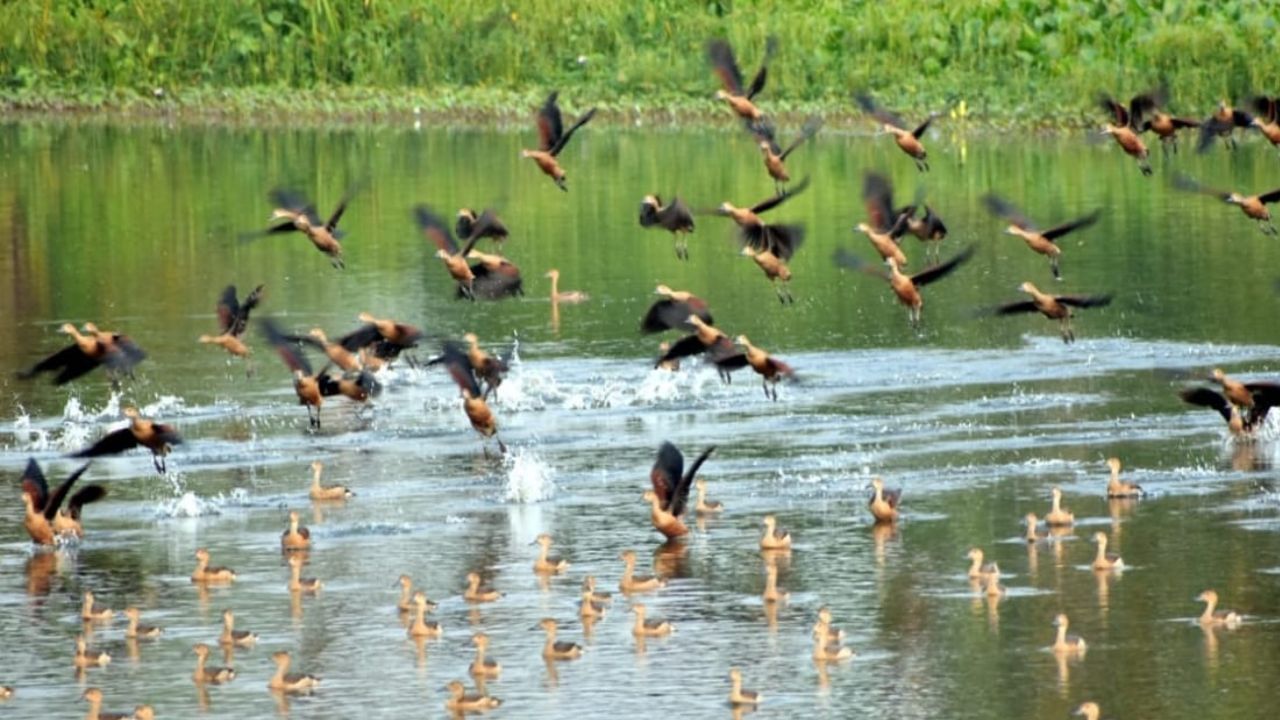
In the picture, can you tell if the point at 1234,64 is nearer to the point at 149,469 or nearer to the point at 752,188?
the point at 752,188

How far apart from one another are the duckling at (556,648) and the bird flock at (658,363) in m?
0.01

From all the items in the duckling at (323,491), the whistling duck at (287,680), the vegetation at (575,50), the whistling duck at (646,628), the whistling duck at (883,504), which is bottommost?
the whistling duck at (287,680)

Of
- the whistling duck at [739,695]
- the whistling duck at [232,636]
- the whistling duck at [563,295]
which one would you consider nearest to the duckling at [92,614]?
the whistling duck at [232,636]

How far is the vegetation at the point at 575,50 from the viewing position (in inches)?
2009

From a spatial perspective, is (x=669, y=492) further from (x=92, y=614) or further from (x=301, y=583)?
(x=92, y=614)

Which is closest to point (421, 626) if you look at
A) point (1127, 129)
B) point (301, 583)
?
point (301, 583)

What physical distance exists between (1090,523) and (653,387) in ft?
22.8

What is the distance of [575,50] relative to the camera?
181 ft

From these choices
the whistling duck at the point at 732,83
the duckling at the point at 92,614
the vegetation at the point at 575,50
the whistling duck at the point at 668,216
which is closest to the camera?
the duckling at the point at 92,614

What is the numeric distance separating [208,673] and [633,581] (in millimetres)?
3346

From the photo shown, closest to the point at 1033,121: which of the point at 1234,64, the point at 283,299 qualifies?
the point at 1234,64

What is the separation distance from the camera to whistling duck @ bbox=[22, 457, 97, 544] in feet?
72.4

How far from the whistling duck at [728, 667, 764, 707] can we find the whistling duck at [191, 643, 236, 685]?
3.04 metres

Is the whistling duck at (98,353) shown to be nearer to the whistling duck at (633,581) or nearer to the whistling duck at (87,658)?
the whistling duck at (87,658)
